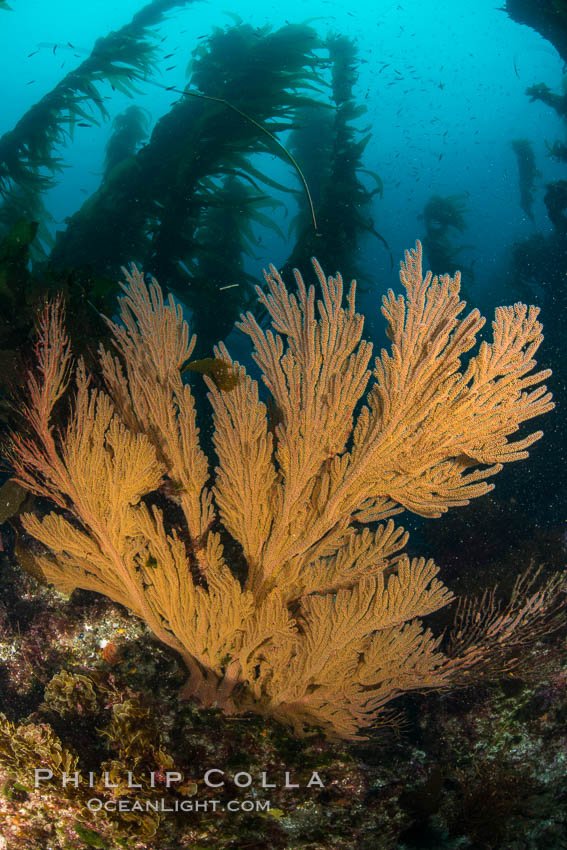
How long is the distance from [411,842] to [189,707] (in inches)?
66.4

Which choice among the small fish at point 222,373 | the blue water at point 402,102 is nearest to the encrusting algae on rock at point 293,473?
the small fish at point 222,373

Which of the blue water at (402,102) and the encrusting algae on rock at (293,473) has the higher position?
the blue water at (402,102)

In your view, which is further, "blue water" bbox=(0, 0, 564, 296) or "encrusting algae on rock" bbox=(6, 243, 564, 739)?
"blue water" bbox=(0, 0, 564, 296)

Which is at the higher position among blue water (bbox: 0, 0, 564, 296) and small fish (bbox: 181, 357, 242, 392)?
blue water (bbox: 0, 0, 564, 296)

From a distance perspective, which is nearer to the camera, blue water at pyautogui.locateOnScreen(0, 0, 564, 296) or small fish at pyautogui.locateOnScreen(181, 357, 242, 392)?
small fish at pyautogui.locateOnScreen(181, 357, 242, 392)

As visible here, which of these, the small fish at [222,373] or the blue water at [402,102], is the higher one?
the blue water at [402,102]

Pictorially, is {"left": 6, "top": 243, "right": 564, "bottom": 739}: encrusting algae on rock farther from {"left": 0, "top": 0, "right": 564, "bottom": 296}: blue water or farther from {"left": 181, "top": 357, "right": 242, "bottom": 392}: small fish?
{"left": 0, "top": 0, "right": 564, "bottom": 296}: blue water

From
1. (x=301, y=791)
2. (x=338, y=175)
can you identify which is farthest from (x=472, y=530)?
(x=338, y=175)

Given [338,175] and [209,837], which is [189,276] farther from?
[209,837]

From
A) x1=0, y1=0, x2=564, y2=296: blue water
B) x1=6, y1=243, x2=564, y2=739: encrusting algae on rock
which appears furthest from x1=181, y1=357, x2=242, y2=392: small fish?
x1=0, y1=0, x2=564, y2=296: blue water

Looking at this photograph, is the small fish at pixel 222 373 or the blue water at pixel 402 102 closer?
the small fish at pixel 222 373

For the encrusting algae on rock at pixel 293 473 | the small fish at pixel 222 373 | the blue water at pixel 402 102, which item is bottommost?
the encrusting algae on rock at pixel 293 473

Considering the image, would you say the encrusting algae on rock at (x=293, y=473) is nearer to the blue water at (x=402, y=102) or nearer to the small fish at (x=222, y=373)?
the small fish at (x=222, y=373)

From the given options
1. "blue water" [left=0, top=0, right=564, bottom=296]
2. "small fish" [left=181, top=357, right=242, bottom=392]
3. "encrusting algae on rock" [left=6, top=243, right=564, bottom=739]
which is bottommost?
"encrusting algae on rock" [left=6, top=243, right=564, bottom=739]
